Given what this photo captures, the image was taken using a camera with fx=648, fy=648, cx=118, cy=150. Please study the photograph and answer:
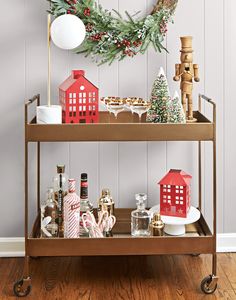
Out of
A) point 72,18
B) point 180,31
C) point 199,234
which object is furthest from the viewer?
point 180,31

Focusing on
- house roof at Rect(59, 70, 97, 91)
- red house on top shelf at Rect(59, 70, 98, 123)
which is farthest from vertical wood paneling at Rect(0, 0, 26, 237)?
red house on top shelf at Rect(59, 70, 98, 123)

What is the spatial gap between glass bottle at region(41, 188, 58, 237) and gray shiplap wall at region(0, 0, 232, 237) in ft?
1.08

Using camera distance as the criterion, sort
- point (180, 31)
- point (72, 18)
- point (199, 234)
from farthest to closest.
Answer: point (180, 31) → point (199, 234) → point (72, 18)

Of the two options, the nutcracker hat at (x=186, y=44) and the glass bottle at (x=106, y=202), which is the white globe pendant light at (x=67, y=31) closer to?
the nutcracker hat at (x=186, y=44)

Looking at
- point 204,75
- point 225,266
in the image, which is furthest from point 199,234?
point 204,75

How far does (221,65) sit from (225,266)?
101 centimetres

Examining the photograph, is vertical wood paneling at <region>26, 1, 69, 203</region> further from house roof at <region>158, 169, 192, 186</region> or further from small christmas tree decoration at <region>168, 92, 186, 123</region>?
small christmas tree decoration at <region>168, 92, 186, 123</region>

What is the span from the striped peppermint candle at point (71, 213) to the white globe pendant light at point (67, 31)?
0.61 m

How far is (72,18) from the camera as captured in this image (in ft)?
9.29

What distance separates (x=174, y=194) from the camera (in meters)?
3.05

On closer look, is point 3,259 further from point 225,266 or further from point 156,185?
point 225,266

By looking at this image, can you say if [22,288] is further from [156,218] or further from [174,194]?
[174,194]

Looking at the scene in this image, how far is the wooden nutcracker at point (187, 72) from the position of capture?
3.05 m

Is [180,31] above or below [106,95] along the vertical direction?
above
